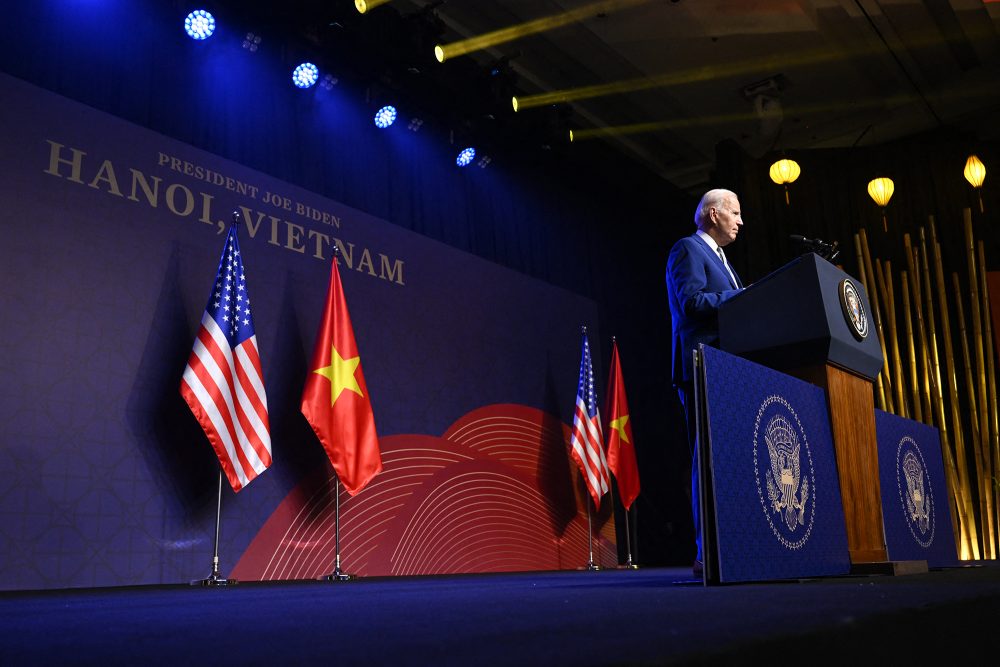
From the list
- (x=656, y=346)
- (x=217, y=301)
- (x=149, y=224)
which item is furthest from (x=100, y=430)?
(x=656, y=346)

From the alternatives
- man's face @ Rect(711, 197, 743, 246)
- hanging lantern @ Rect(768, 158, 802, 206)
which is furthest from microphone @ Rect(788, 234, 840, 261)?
hanging lantern @ Rect(768, 158, 802, 206)

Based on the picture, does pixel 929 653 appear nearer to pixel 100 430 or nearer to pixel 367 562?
pixel 100 430

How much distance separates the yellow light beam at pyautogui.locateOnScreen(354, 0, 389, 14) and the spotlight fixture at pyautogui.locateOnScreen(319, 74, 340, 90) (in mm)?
433

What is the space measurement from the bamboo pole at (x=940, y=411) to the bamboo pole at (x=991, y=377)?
0.23 m

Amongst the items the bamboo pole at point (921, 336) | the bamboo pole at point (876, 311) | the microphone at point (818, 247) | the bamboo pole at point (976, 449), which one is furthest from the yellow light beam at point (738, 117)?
the microphone at point (818, 247)

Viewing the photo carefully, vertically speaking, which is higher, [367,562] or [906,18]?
[906,18]

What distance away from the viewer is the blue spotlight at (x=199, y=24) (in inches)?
179

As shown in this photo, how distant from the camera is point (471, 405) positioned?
573 cm

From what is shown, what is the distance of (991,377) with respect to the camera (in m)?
5.93

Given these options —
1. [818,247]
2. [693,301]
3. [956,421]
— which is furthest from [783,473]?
[956,421]

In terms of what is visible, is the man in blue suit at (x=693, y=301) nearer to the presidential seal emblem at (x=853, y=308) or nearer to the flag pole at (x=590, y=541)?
the presidential seal emblem at (x=853, y=308)

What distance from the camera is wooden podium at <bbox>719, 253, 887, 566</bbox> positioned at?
2023mm

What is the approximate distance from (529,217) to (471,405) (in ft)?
5.94

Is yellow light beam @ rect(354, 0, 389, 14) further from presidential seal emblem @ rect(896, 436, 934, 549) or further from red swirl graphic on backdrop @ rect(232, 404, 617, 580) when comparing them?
presidential seal emblem @ rect(896, 436, 934, 549)
